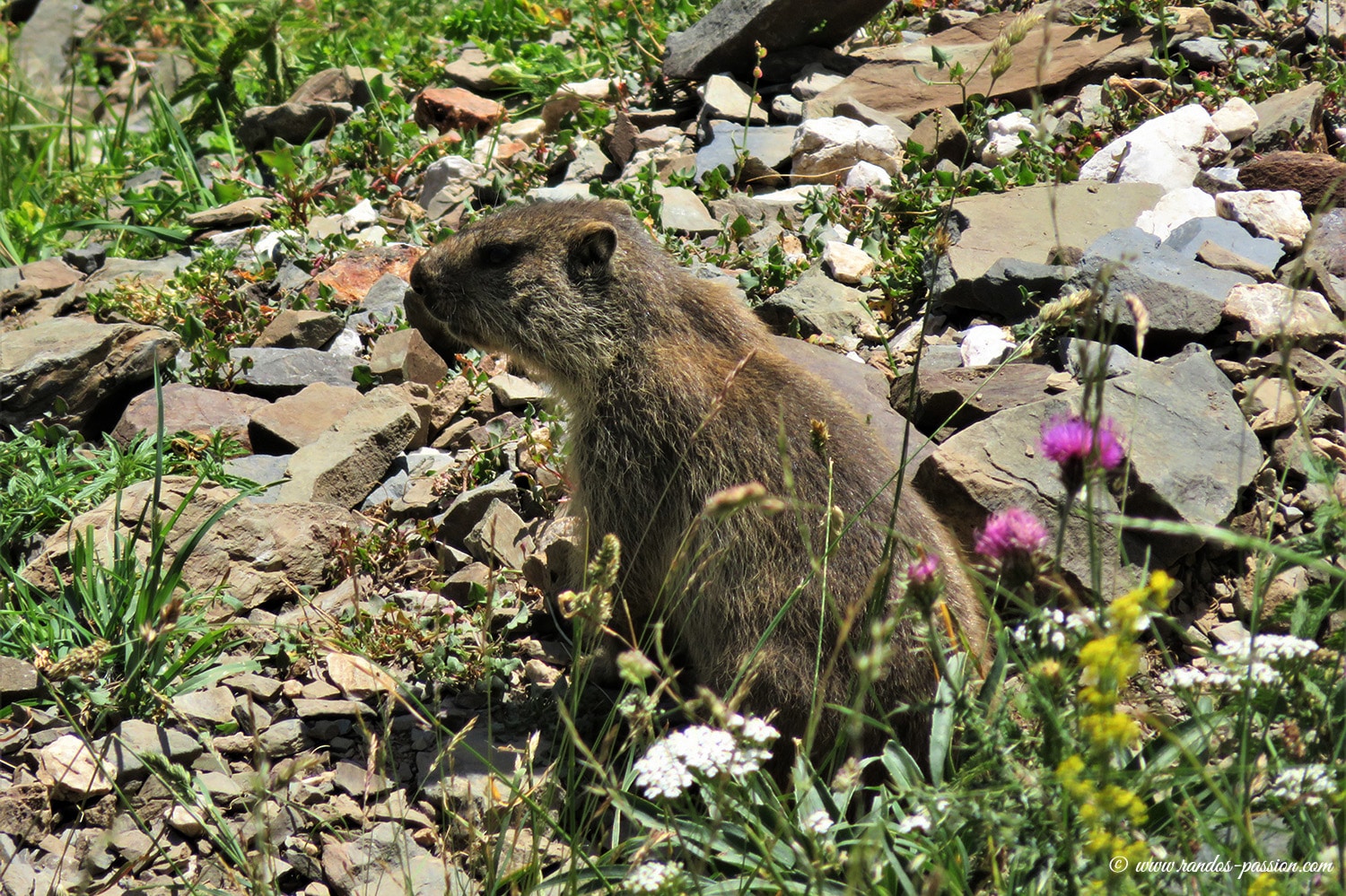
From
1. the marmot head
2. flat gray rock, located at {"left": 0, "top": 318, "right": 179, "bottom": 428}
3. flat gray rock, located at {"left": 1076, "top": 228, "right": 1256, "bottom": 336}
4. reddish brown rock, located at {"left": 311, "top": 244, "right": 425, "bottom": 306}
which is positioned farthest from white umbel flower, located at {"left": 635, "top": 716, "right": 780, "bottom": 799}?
reddish brown rock, located at {"left": 311, "top": 244, "right": 425, "bottom": 306}

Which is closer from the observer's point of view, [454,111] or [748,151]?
[748,151]

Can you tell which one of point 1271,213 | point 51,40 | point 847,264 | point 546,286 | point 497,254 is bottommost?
point 847,264

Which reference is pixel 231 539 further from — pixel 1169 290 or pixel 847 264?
pixel 1169 290

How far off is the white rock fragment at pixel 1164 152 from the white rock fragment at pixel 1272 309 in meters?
1.28

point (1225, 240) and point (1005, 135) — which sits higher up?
point (1005, 135)

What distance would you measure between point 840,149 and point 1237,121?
228cm

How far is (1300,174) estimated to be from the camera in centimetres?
607

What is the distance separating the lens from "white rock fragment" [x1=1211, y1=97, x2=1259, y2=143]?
6.63m

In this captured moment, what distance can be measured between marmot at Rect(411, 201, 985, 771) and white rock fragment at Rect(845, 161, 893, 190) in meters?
2.13

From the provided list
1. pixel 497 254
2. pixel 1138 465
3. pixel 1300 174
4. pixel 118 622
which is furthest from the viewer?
pixel 1300 174

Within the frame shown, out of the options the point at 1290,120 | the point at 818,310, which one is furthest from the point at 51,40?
the point at 1290,120

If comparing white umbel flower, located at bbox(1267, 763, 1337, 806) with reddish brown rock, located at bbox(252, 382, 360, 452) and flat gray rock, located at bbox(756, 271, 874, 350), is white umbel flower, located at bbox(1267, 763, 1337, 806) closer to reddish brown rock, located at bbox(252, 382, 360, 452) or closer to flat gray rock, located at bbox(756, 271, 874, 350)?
flat gray rock, located at bbox(756, 271, 874, 350)

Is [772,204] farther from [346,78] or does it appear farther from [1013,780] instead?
[1013,780]

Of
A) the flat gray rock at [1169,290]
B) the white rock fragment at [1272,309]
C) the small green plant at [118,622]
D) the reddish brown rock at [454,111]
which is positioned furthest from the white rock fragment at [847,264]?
the small green plant at [118,622]
